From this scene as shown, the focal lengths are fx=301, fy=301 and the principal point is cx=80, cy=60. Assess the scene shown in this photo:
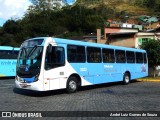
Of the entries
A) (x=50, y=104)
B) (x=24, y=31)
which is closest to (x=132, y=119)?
(x=50, y=104)

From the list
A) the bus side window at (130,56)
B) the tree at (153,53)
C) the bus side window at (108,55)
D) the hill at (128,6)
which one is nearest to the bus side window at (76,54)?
the bus side window at (108,55)

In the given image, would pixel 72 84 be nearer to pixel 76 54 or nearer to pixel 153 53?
pixel 76 54

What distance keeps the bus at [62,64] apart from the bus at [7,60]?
11.1 m

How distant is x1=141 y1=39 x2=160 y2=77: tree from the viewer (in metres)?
28.8

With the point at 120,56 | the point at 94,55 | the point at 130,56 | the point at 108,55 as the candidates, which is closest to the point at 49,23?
the point at 130,56

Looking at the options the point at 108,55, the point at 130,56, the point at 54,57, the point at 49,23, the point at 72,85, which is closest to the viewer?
the point at 54,57

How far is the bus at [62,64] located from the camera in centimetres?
1428

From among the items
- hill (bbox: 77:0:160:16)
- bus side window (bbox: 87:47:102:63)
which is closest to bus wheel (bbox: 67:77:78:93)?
bus side window (bbox: 87:47:102:63)

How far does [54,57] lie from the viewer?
14859 millimetres

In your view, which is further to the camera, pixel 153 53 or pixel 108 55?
pixel 153 53

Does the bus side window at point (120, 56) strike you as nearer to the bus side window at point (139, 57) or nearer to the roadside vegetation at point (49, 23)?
the bus side window at point (139, 57)

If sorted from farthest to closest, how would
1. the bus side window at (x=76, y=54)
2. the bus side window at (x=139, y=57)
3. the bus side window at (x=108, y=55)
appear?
1. the bus side window at (x=139, y=57)
2. the bus side window at (x=108, y=55)
3. the bus side window at (x=76, y=54)

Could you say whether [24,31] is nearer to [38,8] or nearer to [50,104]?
[38,8]

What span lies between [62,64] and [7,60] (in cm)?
1318
